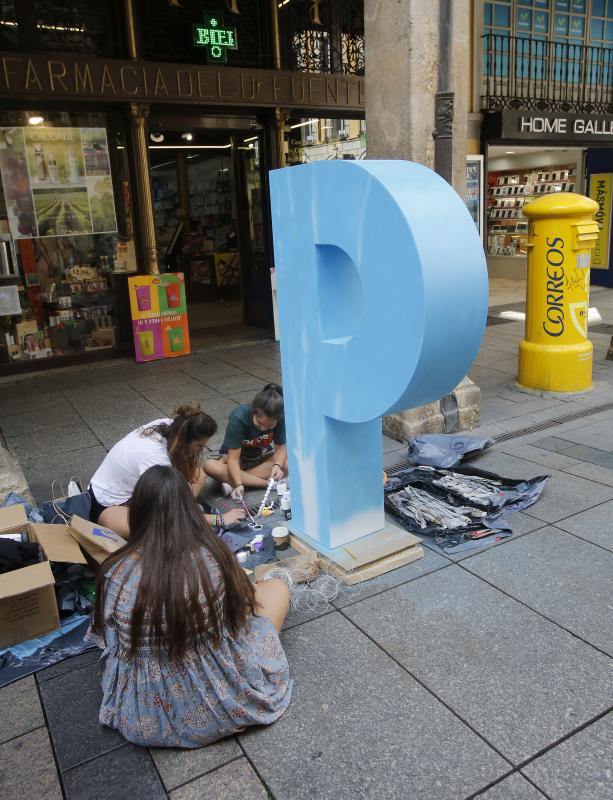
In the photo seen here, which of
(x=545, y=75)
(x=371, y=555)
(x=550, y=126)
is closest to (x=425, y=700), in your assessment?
(x=371, y=555)

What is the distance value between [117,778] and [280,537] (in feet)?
5.85

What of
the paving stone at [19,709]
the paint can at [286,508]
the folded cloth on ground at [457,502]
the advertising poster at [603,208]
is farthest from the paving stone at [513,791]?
the advertising poster at [603,208]

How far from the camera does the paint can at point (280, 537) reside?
13.4 ft

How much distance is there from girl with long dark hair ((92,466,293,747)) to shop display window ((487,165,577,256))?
47.8 feet

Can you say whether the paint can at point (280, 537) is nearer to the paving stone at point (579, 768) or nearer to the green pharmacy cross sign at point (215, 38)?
the paving stone at point (579, 768)

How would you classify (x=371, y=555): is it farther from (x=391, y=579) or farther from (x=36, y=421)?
(x=36, y=421)

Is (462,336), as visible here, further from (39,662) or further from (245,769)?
(39,662)

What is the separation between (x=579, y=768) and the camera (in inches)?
95.3

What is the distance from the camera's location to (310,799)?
2354mm

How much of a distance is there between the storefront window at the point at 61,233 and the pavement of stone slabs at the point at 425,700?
6075 mm

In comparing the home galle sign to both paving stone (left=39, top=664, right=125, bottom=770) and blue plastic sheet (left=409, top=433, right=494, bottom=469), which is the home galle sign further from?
paving stone (left=39, top=664, right=125, bottom=770)

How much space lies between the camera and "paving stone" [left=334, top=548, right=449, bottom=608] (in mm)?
3580

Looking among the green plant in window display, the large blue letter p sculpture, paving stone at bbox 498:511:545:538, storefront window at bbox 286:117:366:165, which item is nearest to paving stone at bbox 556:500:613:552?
paving stone at bbox 498:511:545:538

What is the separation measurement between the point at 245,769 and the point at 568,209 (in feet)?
19.7
